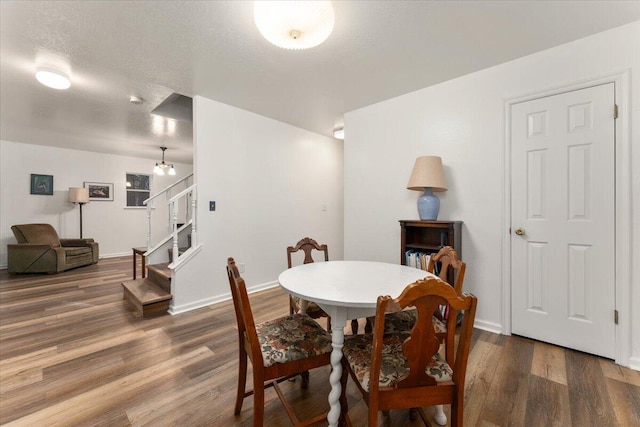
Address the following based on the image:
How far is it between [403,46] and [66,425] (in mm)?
3236

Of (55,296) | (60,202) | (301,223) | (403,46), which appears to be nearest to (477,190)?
(403,46)

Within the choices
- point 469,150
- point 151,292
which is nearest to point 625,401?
point 469,150

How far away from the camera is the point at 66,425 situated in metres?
1.36

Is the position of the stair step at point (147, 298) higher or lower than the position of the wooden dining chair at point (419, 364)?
lower

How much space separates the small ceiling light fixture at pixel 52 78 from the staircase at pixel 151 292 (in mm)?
2140

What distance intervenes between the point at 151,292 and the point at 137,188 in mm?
4677

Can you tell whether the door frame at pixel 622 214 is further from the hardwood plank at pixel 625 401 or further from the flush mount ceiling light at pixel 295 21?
the flush mount ceiling light at pixel 295 21

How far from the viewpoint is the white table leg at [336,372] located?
120cm

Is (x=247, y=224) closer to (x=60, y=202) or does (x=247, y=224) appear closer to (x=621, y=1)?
(x=621, y=1)

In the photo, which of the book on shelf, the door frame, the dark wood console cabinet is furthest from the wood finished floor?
the dark wood console cabinet

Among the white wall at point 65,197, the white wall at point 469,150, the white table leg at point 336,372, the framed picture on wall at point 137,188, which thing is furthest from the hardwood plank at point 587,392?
the framed picture on wall at point 137,188

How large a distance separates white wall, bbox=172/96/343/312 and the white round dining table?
1.84 meters

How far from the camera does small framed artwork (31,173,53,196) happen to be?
5.30m

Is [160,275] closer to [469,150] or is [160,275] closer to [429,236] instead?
[429,236]
